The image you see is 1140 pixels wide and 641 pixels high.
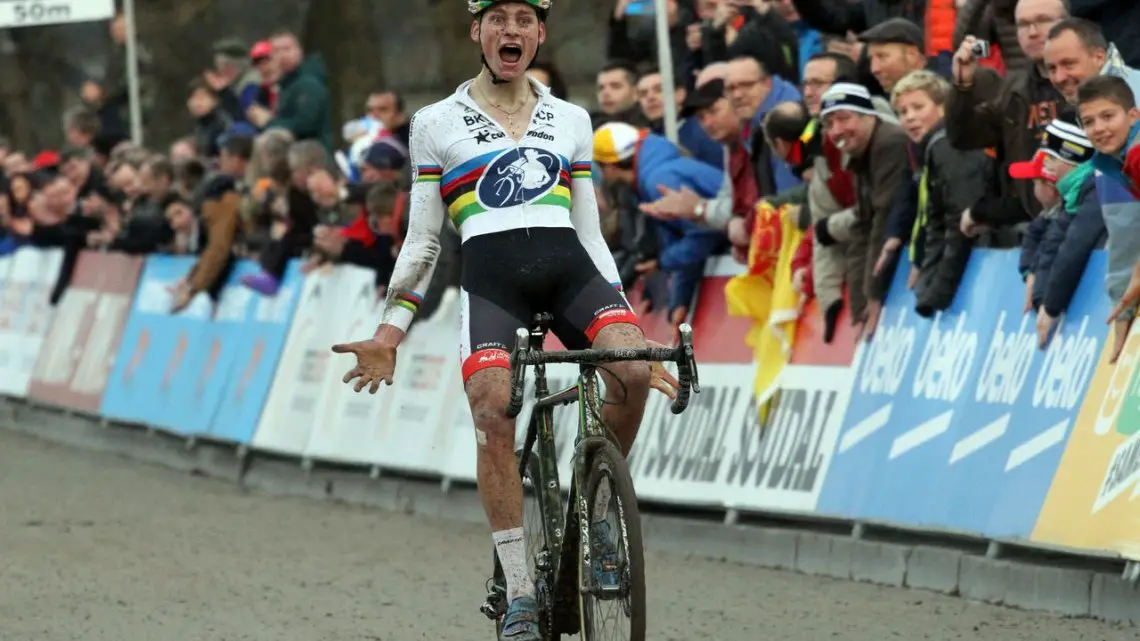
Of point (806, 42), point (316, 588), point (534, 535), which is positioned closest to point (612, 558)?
point (534, 535)

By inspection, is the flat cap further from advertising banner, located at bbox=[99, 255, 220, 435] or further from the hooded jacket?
advertising banner, located at bbox=[99, 255, 220, 435]

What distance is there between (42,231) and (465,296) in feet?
53.3

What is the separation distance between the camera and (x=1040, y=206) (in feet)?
35.0

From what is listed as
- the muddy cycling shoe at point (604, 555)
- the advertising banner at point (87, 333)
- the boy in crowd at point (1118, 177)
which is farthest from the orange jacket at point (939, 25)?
the advertising banner at point (87, 333)

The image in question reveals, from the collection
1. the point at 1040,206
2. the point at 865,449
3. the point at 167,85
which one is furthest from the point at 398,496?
the point at 167,85

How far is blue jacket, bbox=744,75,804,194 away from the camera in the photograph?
12984 millimetres

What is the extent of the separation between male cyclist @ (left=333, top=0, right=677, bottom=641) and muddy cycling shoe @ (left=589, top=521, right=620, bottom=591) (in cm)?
50

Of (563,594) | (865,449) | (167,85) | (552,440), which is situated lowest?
(563,594)

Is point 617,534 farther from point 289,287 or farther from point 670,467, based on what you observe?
point 289,287

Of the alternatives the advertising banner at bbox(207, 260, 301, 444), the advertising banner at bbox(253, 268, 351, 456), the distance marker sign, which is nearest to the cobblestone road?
the advertising banner at bbox(253, 268, 351, 456)

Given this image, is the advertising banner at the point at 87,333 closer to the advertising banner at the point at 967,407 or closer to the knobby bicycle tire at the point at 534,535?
the advertising banner at the point at 967,407

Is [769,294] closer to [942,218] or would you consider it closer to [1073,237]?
[942,218]

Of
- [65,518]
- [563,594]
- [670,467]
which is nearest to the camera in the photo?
[563,594]

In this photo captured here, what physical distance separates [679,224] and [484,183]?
18.0 feet
